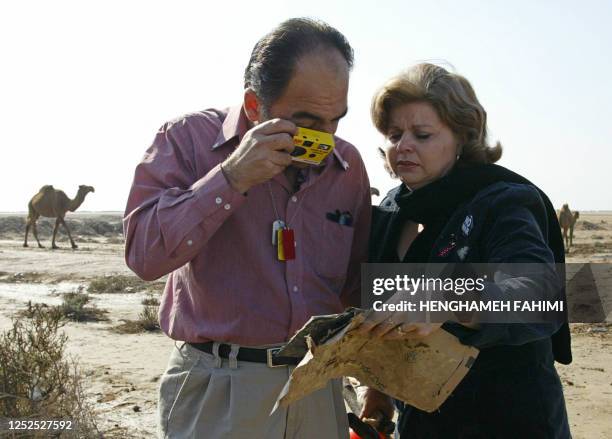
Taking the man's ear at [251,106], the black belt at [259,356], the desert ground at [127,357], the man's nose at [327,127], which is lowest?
the desert ground at [127,357]

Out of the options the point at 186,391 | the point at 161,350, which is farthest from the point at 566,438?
the point at 161,350

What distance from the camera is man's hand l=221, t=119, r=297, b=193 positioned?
239 centimetres

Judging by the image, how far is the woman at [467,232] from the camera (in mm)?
2266

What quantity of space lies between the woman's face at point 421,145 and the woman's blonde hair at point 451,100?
0.03 meters

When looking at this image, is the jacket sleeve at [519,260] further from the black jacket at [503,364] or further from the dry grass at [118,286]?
the dry grass at [118,286]

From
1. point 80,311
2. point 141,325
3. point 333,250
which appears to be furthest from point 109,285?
point 333,250

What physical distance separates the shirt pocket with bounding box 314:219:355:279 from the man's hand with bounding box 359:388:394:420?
2.00ft

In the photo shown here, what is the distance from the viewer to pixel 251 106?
109 inches

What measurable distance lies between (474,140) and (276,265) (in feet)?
3.02

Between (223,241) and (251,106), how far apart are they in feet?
1.75

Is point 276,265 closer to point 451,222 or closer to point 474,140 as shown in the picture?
point 451,222

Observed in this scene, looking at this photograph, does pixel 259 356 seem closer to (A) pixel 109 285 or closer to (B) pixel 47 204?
(A) pixel 109 285

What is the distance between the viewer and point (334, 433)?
9.53 feet

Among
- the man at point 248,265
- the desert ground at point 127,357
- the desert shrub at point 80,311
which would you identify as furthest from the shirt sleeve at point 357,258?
the desert shrub at point 80,311
